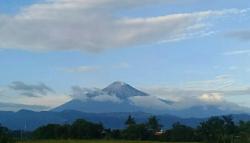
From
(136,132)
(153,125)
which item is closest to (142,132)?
(136,132)

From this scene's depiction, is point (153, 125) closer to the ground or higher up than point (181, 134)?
higher up

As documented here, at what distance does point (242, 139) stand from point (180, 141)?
1954 cm

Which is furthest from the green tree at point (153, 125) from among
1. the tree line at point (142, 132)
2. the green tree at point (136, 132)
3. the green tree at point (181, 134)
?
the green tree at point (181, 134)

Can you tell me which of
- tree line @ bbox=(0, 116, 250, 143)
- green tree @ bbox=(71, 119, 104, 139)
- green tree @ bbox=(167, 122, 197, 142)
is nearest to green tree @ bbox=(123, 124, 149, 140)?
tree line @ bbox=(0, 116, 250, 143)

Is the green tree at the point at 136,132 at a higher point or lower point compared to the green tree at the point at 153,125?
lower

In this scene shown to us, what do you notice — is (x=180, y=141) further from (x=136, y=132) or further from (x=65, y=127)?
(x=65, y=127)

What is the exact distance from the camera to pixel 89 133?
305 ft

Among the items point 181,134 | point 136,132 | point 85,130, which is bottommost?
point 181,134

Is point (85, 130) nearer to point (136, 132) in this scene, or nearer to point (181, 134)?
point (136, 132)

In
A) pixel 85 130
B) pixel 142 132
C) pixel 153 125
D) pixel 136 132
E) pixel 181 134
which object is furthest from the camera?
pixel 153 125

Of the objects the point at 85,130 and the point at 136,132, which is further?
the point at 136,132

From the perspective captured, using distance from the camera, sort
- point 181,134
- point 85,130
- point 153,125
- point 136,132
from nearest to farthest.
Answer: point 85,130 → point 136,132 → point 181,134 → point 153,125

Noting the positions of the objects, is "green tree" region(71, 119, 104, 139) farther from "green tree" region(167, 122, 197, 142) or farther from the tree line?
"green tree" region(167, 122, 197, 142)

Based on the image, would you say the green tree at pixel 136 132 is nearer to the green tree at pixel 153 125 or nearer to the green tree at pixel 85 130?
the green tree at pixel 153 125
